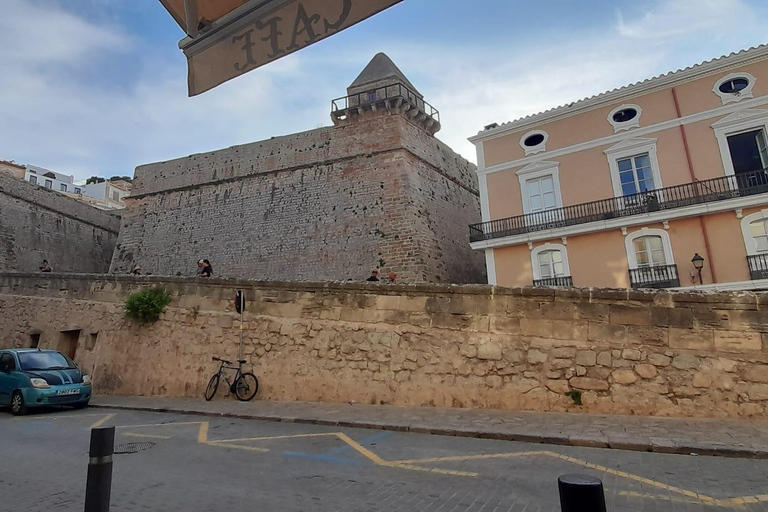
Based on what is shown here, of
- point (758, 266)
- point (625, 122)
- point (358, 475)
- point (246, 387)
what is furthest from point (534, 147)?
point (358, 475)

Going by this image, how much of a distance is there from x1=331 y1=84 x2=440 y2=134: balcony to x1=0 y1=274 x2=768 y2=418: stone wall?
1440cm

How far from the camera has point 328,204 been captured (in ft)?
71.3

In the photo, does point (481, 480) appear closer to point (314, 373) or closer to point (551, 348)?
point (551, 348)

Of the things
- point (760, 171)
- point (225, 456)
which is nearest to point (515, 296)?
point (225, 456)

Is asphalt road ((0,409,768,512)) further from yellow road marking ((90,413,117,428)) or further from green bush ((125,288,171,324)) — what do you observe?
green bush ((125,288,171,324))

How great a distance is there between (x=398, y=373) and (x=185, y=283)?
20.1 ft

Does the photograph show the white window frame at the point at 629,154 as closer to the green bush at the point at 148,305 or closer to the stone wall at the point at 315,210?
the stone wall at the point at 315,210

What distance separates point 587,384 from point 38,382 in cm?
1066

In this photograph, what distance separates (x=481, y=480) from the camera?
4.23 metres

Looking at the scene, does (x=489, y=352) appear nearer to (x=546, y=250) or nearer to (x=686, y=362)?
(x=686, y=362)

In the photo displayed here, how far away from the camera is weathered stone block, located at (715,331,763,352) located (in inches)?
237

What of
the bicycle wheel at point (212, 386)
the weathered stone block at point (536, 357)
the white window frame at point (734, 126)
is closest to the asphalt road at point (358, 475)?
the weathered stone block at point (536, 357)

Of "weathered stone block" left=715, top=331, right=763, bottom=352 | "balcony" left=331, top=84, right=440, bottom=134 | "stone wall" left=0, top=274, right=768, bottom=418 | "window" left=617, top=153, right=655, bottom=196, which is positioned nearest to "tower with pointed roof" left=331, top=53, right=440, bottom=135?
"balcony" left=331, top=84, right=440, bottom=134

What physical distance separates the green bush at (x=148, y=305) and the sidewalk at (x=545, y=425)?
3.17m
